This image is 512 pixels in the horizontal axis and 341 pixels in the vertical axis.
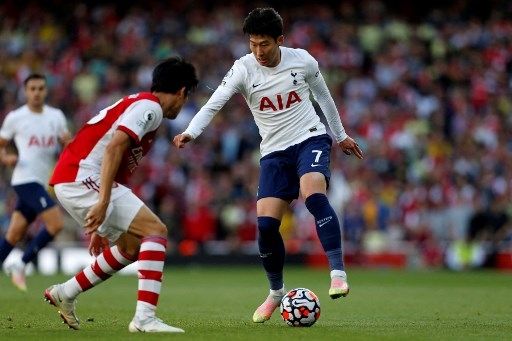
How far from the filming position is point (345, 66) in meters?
28.6

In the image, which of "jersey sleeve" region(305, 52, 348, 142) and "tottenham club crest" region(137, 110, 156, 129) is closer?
"tottenham club crest" region(137, 110, 156, 129)

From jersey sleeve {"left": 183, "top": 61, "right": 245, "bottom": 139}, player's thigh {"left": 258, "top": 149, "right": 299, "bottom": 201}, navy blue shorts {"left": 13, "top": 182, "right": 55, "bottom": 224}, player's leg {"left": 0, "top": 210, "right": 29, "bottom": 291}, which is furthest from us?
navy blue shorts {"left": 13, "top": 182, "right": 55, "bottom": 224}

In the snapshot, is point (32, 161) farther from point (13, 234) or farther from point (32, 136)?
point (13, 234)

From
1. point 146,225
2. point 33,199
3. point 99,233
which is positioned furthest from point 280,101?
point 33,199

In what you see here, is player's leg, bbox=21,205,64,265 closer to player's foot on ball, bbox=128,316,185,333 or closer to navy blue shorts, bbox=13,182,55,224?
navy blue shorts, bbox=13,182,55,224

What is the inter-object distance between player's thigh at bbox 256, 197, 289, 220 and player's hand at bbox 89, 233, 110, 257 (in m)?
1.48

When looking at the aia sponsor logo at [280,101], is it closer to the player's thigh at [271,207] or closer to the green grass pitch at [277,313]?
the player's thigh at [271,207]

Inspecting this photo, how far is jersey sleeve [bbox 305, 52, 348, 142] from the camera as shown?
35.3ft

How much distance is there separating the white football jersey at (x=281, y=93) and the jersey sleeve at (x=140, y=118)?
1.66 metres

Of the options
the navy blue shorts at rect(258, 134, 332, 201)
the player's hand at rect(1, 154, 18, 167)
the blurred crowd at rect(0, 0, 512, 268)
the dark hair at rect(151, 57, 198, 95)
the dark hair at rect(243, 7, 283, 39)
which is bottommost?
the navy blue shorts at rect(258, 134, 332, 201)

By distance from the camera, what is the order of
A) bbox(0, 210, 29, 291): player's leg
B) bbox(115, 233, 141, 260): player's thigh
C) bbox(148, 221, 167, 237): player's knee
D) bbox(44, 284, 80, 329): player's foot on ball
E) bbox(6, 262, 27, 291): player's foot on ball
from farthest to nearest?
bbox(0, 210, 29, 291): player's leg < bbox(6, 262, 27, 291): player's foot on ball < bbox(44, 284, 80, 329): player's foot on ball < bbox(115, 233, 141, 260): player's thigh < bbox(148, 221, 167, 237): player's knee

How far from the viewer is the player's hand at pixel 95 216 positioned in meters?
8.63

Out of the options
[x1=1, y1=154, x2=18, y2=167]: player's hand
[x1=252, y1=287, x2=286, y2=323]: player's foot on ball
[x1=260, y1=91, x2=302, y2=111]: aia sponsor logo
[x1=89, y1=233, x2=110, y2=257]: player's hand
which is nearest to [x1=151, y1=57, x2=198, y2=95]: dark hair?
[x1=89, y1=233, x2=110, y2=257]: player's hand

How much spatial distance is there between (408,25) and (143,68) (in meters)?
7.04
